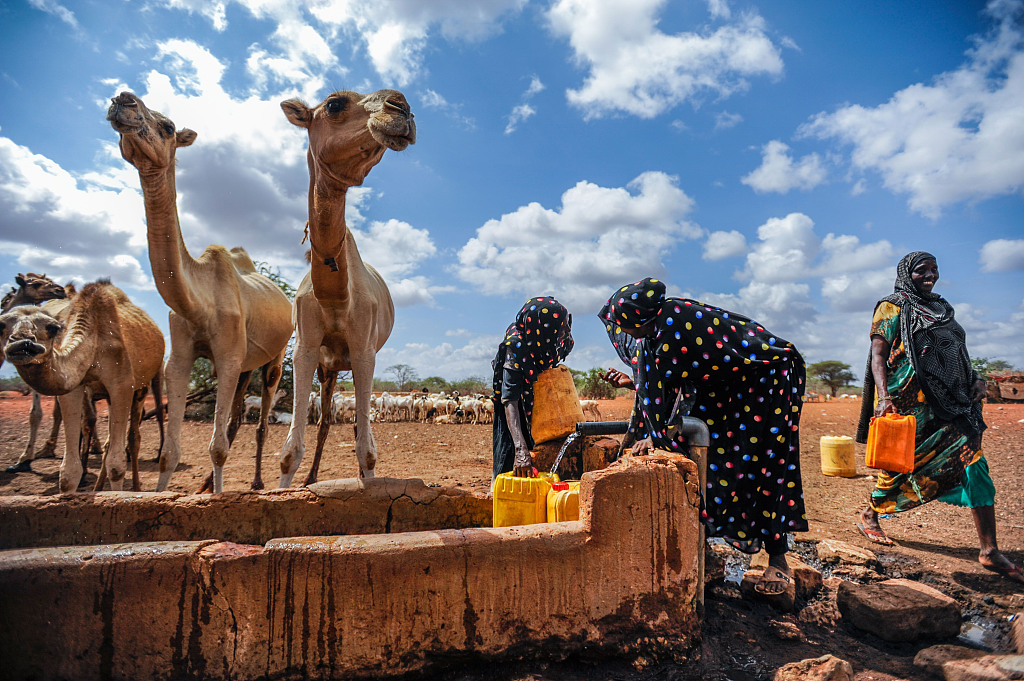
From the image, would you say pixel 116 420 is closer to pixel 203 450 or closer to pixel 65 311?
pixel 65 311

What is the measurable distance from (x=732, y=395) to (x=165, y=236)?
180 inches

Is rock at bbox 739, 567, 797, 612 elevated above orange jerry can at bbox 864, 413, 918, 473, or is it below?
below

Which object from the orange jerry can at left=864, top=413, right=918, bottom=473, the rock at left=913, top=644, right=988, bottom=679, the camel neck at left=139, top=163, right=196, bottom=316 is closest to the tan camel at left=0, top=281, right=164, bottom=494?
the camel neck at left=139, top=163, right=196, bottom=316

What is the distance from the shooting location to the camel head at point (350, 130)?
11.0 feet

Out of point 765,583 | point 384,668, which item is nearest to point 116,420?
point 384,668

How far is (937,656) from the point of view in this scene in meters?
2.51

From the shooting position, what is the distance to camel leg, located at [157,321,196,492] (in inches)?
174

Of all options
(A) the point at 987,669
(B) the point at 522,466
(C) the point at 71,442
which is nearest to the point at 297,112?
(B) the point at 522,466

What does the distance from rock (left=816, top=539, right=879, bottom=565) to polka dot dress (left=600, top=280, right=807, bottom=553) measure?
1.26 m

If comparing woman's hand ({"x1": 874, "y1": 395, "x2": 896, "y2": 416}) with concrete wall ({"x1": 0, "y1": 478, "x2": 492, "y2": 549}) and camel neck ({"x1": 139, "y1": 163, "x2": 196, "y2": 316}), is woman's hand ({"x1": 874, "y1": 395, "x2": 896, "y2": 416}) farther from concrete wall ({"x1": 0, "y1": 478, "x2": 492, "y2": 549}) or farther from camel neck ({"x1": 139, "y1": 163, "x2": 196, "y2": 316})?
camel neck ({"x1": 139, "y1": 163, "x2": 196, "y2": 316})

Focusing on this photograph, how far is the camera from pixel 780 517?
10.4 feet

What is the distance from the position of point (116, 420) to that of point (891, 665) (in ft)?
19.6

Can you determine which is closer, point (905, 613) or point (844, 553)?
point (905, 613)

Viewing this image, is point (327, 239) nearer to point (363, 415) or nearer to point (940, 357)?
point (363, 415)
